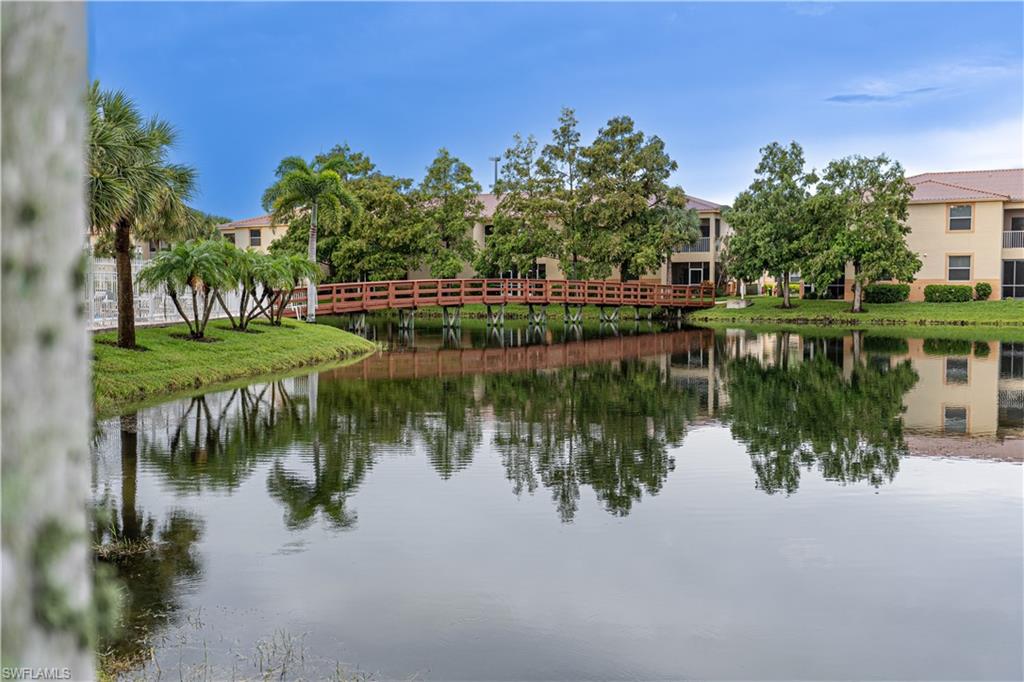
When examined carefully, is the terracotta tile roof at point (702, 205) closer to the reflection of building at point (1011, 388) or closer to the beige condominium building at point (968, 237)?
the beige condominium building at point (968, 237)

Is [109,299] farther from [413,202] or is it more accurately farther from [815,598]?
[413,202]

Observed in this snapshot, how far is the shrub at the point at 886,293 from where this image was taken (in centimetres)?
5166

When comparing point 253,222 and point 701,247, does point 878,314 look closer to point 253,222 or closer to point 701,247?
point 701,247

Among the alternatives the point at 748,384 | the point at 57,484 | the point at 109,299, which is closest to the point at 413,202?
the point at 109,299

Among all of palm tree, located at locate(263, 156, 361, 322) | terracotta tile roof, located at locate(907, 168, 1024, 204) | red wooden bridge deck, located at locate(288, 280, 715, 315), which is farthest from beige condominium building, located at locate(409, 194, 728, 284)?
palm tree, located at locate(263, 156, 361, 322)

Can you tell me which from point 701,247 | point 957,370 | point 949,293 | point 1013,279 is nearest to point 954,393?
point 957,370

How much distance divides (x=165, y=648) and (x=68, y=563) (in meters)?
5.28

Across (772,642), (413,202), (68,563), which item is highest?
(413,202)

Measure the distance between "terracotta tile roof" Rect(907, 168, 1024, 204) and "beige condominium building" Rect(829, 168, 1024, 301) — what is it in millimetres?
48

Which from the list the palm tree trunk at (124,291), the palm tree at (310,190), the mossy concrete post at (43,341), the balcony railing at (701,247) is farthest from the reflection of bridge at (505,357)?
the mossy concrete post at (43,341)

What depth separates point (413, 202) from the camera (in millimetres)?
55594

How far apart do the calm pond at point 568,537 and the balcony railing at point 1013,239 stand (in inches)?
1399

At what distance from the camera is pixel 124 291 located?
22.4 m

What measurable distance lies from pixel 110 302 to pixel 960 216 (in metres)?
42.9
